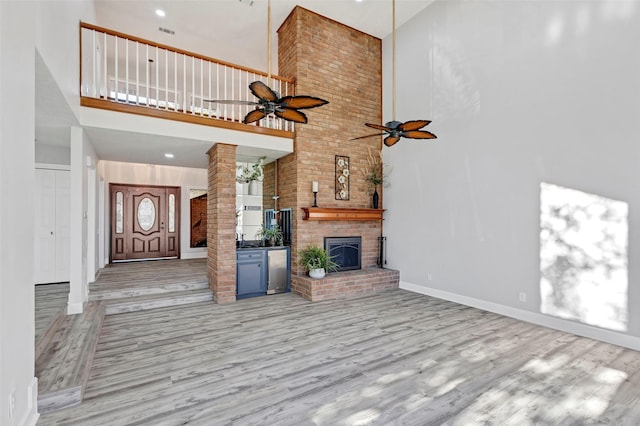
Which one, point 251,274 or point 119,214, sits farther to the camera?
point 119,214

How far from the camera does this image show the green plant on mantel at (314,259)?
5457 mm

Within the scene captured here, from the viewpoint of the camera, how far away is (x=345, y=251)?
608cm

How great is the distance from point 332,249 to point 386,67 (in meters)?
3.94

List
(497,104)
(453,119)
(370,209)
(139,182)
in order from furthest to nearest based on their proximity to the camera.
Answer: (139,182), (370,209), (453,119), (497,104)

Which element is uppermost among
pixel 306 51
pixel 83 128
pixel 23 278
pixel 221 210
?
pixel 306 51

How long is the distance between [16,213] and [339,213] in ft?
14.5

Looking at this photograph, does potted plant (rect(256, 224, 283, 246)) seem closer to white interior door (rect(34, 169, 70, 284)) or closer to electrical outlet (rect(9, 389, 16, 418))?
white interior door (rect(34, 169, 70, 284))

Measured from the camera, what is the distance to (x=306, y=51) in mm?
5633

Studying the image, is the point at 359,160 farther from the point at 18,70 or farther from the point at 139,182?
the point at 139,182

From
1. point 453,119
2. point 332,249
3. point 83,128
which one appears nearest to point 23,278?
point 83,128

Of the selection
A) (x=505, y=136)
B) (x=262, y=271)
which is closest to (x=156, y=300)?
(x=262, y=271)

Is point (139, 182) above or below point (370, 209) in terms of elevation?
above

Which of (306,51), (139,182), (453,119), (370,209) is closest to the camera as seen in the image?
(453,119)

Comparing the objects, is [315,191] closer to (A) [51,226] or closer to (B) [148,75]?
(B) [148,75]
